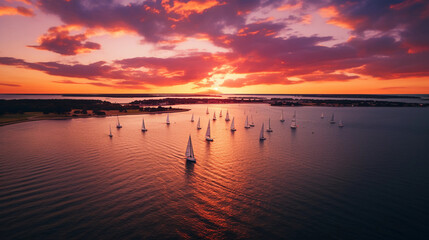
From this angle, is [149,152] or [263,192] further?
[149,152]

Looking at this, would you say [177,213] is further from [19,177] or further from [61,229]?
[19,177]

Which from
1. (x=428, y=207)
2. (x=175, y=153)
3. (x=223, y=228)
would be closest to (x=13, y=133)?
(x=175, y=153)

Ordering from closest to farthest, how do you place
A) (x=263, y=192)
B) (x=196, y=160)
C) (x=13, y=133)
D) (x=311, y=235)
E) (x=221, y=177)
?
(x=311, y=235) → (x=263, y=192) → (x=221, y=177) → (x=196, y=160) → (x=13, y=133)

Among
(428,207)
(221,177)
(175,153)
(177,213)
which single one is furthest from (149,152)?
(428,207)

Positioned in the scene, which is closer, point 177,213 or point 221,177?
point 177,213

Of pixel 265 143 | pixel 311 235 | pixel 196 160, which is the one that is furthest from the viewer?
pixel 265 143

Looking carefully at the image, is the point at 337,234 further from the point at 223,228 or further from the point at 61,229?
the point at 61,229
